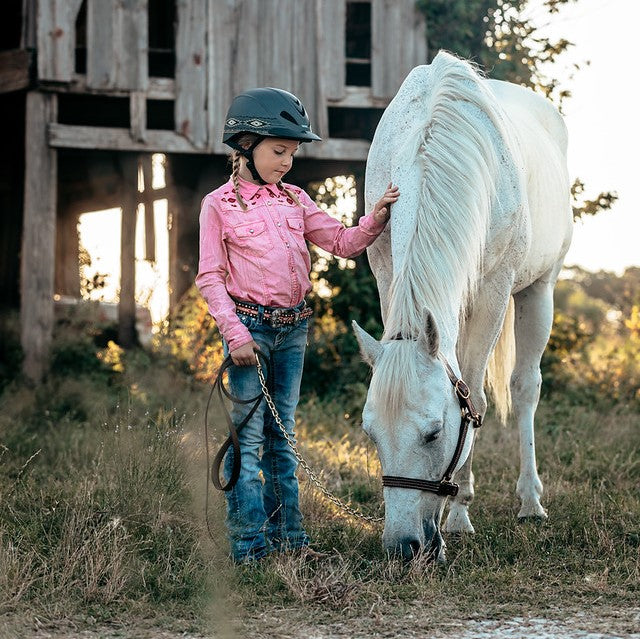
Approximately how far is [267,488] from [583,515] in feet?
4.95

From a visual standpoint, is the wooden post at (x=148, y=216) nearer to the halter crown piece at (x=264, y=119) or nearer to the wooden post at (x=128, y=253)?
the wooden post at (x=128, y=253)

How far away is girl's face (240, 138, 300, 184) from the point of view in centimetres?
403

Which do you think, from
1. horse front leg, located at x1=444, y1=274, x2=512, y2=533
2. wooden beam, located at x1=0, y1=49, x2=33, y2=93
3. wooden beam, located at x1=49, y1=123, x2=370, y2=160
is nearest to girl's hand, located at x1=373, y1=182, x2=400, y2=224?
horse front leg, located at x1=444, y1=274, x2=512, y2=533

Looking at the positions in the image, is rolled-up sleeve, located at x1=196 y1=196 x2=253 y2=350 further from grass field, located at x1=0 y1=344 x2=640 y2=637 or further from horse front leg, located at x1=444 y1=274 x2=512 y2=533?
horse front leg, located at x1=444 y1=274 x2=512 y2=533

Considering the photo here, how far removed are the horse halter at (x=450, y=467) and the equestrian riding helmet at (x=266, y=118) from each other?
3.18 ft

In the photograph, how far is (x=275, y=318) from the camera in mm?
4059

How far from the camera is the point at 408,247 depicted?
3.75 metres

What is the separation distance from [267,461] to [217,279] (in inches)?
32.4

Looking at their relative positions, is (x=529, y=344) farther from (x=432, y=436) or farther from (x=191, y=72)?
(x=191, y=72)

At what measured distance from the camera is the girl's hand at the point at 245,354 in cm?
388

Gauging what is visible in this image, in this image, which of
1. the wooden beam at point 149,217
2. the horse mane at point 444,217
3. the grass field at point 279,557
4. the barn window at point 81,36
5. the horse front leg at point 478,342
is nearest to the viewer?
the grass field at point 279,557

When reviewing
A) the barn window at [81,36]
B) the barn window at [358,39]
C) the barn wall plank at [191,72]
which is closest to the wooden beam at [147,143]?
the barn wall plank at [191,72]

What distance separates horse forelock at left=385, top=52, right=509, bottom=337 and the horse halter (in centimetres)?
19

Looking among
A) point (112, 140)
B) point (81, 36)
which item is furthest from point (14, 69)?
Answer: point (81, 36)
